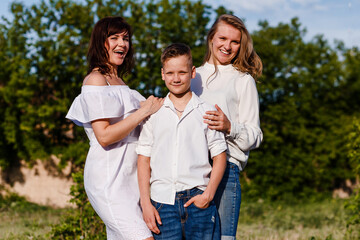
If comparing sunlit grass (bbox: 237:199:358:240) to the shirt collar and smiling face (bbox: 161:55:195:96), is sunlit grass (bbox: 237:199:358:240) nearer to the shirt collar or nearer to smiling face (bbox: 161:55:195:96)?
the shirt collar

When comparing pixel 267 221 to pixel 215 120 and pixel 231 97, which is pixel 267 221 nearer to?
pixel 231 97

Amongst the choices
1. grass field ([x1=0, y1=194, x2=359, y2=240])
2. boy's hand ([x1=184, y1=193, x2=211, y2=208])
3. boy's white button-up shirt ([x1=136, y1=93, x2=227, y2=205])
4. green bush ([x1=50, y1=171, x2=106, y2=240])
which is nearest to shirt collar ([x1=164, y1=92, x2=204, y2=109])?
boy's white button-up shirt ([x1=136, y1=93, x2=227, y2=205])

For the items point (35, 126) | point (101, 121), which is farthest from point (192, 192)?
point (35, 126)

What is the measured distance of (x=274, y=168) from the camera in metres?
15.4

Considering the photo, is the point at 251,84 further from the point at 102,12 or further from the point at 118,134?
the point at 102,12

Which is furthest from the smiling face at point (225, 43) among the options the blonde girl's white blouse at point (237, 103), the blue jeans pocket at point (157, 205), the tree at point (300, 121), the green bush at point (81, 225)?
the tree at point (300, 121)

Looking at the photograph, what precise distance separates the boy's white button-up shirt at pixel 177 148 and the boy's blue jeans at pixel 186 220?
4 cm

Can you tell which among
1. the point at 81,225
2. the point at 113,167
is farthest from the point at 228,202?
the point at 81,225

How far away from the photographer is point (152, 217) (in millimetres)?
2428

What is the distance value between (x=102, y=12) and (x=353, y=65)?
34.5 feet

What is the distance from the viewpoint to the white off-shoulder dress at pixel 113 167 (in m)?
2.57

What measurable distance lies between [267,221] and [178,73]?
8.44 metres

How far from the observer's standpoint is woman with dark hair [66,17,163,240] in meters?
2.56

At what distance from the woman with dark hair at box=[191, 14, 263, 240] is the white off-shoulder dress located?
1.77 ft
